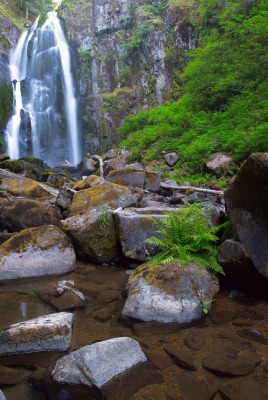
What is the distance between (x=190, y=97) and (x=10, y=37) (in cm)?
2021

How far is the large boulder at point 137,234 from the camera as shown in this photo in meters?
5.56

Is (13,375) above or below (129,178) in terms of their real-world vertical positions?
below

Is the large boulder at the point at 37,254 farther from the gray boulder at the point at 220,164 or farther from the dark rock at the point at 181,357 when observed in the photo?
the gray boulder at the point at 220,164

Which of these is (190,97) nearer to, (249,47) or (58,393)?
(249,47)

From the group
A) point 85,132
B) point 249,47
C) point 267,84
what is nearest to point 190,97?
point 249,47

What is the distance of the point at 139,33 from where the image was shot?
2917cm

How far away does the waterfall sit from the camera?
23.9 m

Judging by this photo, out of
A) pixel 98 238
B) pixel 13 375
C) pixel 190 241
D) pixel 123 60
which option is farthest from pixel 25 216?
pixel 123 60

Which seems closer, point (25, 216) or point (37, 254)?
point (37, 254)

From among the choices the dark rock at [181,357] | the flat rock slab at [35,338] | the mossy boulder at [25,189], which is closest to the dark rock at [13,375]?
the flat rock slab at [35,338]

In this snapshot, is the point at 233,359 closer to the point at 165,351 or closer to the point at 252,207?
the point at 165,351

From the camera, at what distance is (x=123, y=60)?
2981 cm

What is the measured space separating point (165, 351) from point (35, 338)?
1.25 meters

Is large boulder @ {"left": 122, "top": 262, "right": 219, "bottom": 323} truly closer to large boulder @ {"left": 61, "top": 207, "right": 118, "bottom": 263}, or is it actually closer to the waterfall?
large boulder @ {"left": 61, "top": 207, "right": 118, "bottom": 263}
